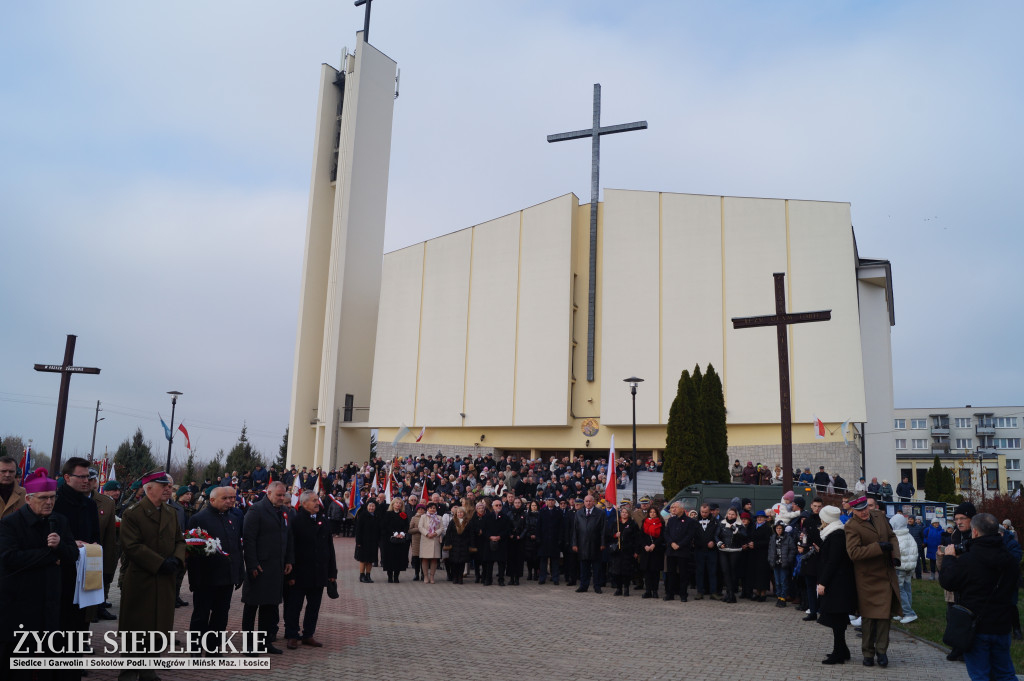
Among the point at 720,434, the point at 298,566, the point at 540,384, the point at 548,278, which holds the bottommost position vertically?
the point at 298,566

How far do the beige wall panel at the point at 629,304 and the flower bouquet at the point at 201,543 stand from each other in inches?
981

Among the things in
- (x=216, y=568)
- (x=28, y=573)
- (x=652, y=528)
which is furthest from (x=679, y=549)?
(x=28, y=573)

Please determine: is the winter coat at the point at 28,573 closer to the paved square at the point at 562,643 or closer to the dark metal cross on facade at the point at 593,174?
the paved square at the point at 562,643

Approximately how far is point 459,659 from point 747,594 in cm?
757

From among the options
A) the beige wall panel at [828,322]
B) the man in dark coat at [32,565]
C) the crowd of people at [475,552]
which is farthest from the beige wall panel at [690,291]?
the man in dark coat at [32,565]

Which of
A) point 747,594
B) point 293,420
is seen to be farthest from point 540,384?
point 747,594

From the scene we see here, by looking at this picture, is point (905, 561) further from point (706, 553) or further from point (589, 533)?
point (589, 533)

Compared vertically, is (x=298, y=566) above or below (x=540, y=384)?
below

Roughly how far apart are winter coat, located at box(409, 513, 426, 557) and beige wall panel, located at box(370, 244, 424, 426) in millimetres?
21221

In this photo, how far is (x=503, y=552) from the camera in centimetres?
1569

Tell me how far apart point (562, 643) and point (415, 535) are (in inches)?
300

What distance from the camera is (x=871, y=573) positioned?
8.20m

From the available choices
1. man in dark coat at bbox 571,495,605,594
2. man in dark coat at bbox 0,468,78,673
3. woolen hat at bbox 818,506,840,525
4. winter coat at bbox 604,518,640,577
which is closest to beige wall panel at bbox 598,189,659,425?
man in dark coat at bbox 571,495,605,594

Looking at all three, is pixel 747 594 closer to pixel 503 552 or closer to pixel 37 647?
pixel 503 552
